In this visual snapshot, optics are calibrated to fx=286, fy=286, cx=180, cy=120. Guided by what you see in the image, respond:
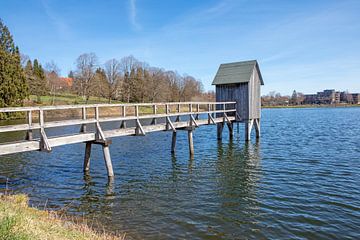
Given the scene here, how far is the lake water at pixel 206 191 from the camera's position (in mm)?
7965

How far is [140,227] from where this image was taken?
7.89 meters

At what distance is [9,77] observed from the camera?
136ft

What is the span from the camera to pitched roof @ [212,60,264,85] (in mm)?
24145

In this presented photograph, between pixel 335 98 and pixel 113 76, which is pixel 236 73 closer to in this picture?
pixel 113 76

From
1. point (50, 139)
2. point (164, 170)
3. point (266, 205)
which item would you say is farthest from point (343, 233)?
point (50, 139)

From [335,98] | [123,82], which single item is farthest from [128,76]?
[335,98]

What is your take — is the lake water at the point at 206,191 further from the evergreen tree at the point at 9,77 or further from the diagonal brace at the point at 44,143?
the evergreen tree at the point at 9,77

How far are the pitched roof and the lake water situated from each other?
738cm

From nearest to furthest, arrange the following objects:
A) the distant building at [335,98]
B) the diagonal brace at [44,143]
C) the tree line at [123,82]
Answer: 1. the diagonal brace at [44,143]
2. the tree line at [123,82]
3. the distant building at [335,98]

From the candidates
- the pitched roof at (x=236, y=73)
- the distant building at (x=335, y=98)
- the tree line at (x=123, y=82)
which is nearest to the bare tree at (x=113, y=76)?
the tree line at (x=123, y=82)

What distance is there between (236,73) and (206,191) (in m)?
15.9

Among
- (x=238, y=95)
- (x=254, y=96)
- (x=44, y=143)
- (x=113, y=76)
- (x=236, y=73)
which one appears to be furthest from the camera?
(x=113, y=76)

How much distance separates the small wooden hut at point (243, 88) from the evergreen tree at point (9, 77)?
104 ft

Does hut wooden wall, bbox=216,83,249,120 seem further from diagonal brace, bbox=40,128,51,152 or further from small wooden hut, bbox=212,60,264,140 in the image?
diagonal brace, bbox=40,128,51,152
